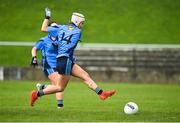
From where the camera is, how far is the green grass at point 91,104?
17.6 meters

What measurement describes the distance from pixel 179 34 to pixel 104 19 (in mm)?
4532

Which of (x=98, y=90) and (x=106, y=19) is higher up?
(x=98, y=90)

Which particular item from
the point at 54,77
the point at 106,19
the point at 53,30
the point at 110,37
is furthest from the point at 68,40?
the point at 106,19

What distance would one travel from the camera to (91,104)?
899 inches

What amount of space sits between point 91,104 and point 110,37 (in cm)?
2163

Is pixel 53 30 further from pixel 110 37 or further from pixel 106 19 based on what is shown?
pixel 106 19

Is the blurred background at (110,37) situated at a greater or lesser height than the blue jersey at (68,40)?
lesser

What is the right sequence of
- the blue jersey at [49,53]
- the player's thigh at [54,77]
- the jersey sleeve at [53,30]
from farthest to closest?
1. the blue jersey at [49,53]
2. the player's thigh at [54,77]
3. the jersey sleeve at [53,30]

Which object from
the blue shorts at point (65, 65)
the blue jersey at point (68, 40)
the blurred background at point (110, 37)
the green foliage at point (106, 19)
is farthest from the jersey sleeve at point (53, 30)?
the green foliage at point (106, 19)

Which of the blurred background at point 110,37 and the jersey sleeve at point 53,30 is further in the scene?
the blurred background at point 110,37

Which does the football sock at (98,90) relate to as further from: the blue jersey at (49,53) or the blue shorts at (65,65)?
the blue jersey at (49,53)

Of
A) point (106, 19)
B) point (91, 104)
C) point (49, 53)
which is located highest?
point (49, 53)

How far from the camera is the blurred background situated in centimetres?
3641

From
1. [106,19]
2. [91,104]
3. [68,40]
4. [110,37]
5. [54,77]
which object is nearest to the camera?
[68,40]
